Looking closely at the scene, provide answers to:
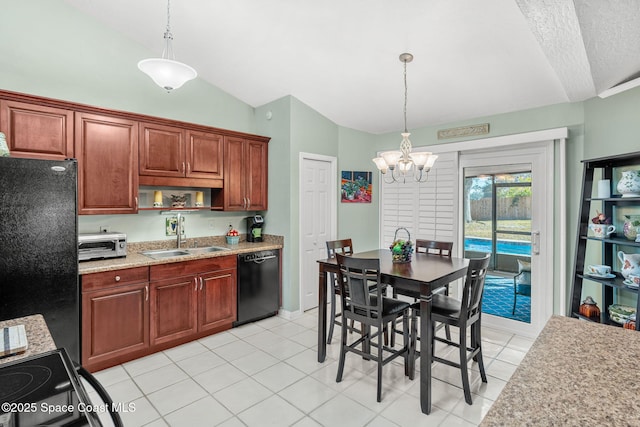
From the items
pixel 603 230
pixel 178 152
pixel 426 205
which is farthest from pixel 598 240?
pixel 178 152

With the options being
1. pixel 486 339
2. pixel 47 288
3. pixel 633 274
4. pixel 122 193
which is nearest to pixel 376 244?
pixel 486 339

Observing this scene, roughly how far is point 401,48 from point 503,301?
3.06 metres

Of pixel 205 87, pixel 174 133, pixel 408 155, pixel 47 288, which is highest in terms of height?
pixel 205 87

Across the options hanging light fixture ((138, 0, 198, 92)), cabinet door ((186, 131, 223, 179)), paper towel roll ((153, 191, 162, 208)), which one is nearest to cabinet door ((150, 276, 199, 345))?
paper towel roll ((153, 191, 162, 208))

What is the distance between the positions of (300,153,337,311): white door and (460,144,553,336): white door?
6.09 ft

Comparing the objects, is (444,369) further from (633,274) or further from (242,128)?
(242,128)

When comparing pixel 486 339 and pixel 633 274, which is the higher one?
pixel 633 274

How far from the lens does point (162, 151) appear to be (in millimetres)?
3428

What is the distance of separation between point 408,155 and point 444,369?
1.91 m

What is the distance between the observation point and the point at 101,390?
2.96 ft

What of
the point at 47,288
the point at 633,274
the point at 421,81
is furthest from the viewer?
the point at 421,81

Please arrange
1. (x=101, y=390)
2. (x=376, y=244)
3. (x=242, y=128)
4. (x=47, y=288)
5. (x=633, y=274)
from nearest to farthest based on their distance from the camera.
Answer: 1. (x=101, y=390)
2. (x=47, y=288)
3. (x=633, y=274)
4. (x=242, y=128)
5. (x=376, y=244)

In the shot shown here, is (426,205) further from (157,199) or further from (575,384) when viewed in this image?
(575,384)

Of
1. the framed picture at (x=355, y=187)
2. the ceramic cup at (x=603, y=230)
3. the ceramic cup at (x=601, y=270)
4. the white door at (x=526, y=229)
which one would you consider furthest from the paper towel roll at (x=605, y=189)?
the framed picture at (x=355, y=187)
